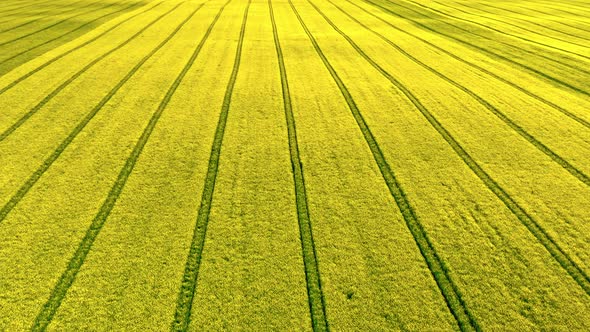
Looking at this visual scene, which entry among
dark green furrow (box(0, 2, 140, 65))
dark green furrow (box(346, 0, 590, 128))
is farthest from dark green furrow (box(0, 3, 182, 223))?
dark green furrow (box(346, 0, 590, 128))

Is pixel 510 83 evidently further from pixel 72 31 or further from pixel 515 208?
pixel 72 31

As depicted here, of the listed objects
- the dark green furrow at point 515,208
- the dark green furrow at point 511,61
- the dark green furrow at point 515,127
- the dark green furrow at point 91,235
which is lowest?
the dark green furrow at point 91,235

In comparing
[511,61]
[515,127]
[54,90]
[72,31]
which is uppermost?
[511,61]

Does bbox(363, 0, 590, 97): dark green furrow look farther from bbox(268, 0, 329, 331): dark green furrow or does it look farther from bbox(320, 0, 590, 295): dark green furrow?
bbox(268, 0, 329, 331): dark green furrow

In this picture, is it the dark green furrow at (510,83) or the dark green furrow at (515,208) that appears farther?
the dark green furrow at (510,83)

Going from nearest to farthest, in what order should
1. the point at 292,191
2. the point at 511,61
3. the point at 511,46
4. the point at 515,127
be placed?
the point at 292,191 → the point at 515,127 → the point at 511,61 → the point at 511,46

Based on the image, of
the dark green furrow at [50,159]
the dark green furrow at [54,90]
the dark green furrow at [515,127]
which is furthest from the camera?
the dark green furrow at [54,90]

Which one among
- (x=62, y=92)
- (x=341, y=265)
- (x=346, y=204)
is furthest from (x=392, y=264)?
(x=62, y=92)

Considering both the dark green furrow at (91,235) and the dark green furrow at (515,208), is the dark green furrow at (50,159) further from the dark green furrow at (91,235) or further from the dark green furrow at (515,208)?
the dark green furrow at (515,208)

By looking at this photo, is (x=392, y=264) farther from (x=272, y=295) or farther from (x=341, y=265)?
(x=272, y=295)

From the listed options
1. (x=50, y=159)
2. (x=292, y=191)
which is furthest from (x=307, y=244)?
(x=50, y=159)

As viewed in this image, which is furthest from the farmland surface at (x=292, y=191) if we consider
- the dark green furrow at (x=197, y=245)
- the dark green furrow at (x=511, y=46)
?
the dark green furrow at (x=511, y=46)
